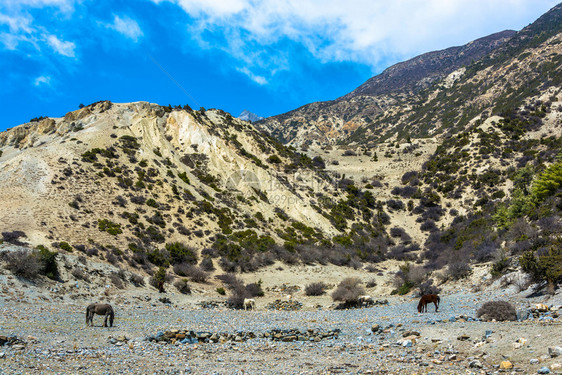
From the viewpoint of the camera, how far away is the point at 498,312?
11.9 metres

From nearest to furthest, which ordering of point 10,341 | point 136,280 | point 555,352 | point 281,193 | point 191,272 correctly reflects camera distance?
point 555,352 < point 10,341 < point 136,280 < point 191,272 < point 281,193

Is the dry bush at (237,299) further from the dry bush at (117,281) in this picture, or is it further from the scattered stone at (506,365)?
the scattered stone at (506,365)

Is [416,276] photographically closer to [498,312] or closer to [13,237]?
[498,312]

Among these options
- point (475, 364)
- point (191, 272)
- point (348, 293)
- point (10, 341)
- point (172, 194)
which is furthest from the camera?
point (172, 194)

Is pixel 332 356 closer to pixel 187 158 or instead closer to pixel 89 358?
pixel 89 358

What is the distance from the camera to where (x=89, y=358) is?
970 centimetres

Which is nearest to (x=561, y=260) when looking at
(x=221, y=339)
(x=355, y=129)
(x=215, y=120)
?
(x=221, y=339)

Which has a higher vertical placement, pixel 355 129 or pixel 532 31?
pixel 532 31

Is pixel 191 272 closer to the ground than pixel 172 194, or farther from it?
closer to the ground

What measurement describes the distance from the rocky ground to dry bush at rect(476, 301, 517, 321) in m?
0.42

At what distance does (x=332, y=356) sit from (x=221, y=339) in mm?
4537

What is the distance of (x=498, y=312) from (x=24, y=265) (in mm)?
22425

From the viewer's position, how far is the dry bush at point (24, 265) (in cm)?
1930

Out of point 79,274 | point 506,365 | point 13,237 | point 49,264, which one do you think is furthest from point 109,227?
point 506,365
